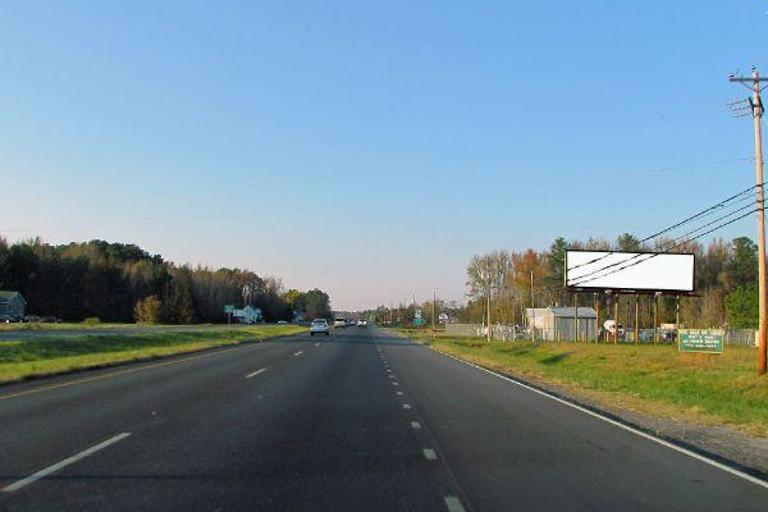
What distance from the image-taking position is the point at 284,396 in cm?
1823

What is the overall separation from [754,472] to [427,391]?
1137cm

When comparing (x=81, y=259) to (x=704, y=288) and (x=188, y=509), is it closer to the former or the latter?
(x=704, y=288)

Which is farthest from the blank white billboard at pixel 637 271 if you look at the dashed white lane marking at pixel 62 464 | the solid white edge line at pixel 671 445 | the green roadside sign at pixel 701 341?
the dashed white lane marking at pixel 62 464

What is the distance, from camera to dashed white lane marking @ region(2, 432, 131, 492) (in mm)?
8078

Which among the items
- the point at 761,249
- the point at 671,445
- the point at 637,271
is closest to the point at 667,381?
the point at 761,249

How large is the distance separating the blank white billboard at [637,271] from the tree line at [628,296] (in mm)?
19232

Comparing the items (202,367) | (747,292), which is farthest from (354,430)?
(747,292)

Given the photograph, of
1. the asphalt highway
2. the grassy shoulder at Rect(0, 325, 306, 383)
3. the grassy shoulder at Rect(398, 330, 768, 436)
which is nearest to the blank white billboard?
the grassy shoulder at Rect(398, 330, 768, 436)

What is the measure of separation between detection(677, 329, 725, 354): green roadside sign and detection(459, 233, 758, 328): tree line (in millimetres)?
46533

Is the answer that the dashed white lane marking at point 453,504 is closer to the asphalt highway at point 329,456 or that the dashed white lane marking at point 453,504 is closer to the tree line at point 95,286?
the asphalt highway at point 329,456

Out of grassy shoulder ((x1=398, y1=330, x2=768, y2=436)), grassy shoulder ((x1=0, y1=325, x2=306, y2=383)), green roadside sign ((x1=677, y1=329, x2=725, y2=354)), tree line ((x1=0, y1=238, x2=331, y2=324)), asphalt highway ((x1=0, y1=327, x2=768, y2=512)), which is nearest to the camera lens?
asphalt highway ((x1=0, y1=327, x2=768, y2=512))

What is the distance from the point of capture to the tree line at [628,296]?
92.9 metres

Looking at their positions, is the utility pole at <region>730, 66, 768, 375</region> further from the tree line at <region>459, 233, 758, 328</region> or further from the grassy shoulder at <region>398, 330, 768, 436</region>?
the tree line at <region>459, 233, 758, 328</region>

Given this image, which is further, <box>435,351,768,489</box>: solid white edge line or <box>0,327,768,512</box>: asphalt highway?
<box>435,351,768,489</box>: solid white edge line
